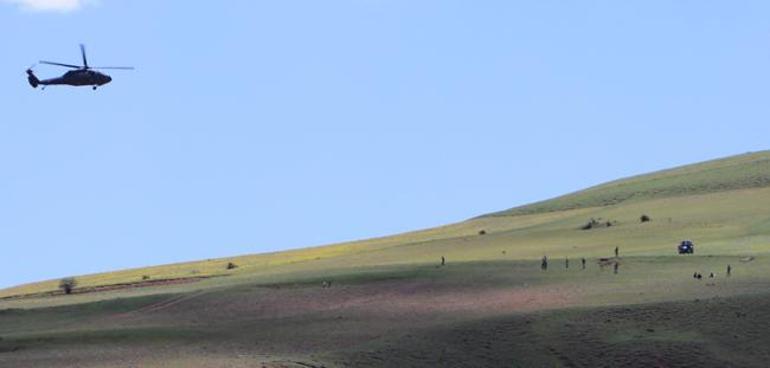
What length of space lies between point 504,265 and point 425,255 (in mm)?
17715

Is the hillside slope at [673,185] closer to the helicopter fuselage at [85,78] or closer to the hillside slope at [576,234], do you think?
the hillside slope at [576,234]

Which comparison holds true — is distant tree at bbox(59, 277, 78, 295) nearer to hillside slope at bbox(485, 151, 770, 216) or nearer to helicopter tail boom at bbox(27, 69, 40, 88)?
helicopter tail boom at bbox(27, 69, 40, 88)

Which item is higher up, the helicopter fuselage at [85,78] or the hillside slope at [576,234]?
the helicopter fuselage at [85,78]

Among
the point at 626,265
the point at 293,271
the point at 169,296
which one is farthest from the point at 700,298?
the point at 293,271

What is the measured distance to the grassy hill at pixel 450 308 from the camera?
53.8 metres

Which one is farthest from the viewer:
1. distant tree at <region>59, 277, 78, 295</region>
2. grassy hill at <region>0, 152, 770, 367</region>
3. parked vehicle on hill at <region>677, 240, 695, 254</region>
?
distant tree at <region>59, 277, 78, 295</region>

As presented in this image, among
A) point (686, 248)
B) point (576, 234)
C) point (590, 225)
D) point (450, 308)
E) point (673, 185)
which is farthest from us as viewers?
point (673, 185)

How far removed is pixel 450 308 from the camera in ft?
206

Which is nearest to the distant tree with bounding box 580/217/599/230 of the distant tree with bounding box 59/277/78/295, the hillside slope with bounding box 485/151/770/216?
the hillside slope with bounding box 485/151/770/216

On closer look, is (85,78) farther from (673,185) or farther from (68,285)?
(673,185)

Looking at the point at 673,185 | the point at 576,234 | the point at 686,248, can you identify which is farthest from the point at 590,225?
the point at 673,185

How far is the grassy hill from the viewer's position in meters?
53.8

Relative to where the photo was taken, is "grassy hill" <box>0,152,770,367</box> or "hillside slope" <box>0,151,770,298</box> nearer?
"grassy hill" <box>0,152,770,367</box>

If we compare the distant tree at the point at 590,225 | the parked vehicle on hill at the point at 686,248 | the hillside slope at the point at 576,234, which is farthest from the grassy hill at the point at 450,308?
the distant tree at the point at 590,225
